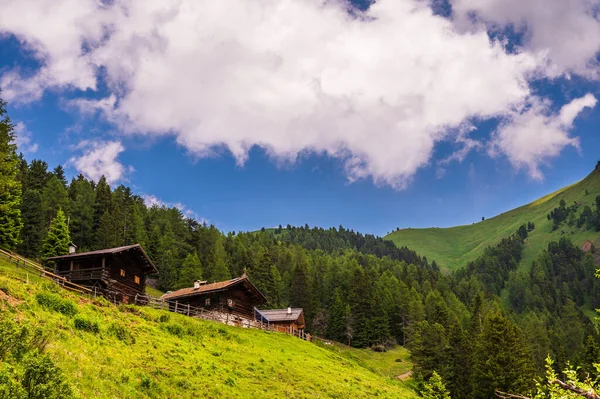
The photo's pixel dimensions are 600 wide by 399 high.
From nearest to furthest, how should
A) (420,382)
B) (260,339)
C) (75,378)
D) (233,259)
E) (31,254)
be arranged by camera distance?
1. (75,378)
2. (260,339)
3. (420,382)
4. (31,254)
5. (233,259)

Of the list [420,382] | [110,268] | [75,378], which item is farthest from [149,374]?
[420,382]

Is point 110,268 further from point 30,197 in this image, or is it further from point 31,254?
point 30,197

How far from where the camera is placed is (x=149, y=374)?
22922mm

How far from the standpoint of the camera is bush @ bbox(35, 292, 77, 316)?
26.7 meters

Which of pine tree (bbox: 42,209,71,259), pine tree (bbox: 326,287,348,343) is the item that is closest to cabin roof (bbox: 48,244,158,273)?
pine tree (bbox: 42,209,71,259)

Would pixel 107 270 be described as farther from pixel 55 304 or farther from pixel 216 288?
pixel 55 304

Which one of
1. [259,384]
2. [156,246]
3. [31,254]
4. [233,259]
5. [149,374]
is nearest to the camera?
[149,374]

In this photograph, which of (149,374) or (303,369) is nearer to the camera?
(149,374)

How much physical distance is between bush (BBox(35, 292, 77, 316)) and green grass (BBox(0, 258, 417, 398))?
6cm

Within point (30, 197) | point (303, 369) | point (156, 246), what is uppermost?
point (30, 197)

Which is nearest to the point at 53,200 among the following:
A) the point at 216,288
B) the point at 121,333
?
the point at 216,288

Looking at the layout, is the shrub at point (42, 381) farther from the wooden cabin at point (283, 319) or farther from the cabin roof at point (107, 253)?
the wooden cabin at point (283, 319)

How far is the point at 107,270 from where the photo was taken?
48.4m

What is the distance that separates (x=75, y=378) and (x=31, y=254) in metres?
85.4
